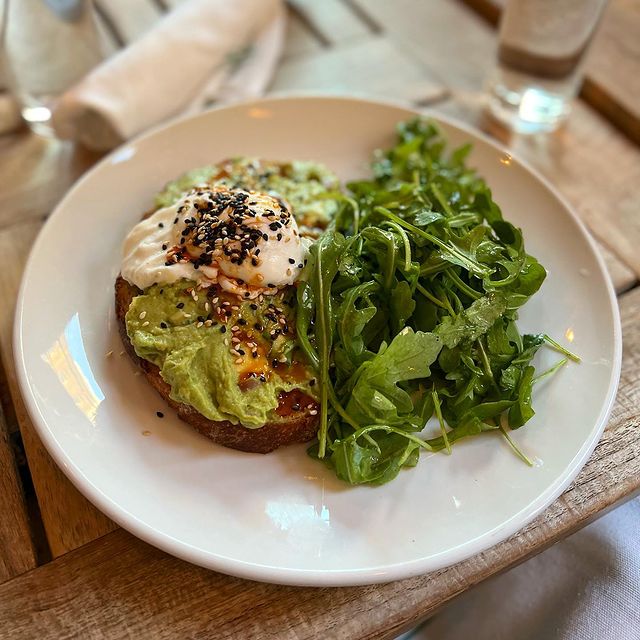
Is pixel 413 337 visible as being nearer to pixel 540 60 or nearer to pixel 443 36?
pixel 540 60

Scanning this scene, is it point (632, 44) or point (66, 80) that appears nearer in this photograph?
point (66, 80)

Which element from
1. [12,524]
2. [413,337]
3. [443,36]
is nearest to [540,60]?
[443,36]

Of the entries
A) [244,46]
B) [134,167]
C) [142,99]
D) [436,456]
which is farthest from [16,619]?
[244,46]

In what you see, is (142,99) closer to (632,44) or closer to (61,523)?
(61,523)

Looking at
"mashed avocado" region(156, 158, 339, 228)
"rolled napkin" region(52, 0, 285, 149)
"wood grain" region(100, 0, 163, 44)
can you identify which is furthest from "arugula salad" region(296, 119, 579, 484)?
"wood grain" region(100, 0, 163, 44)

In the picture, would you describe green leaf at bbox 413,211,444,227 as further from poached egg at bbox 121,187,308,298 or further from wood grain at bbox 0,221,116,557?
wood grain at bbox 0,221,116,557

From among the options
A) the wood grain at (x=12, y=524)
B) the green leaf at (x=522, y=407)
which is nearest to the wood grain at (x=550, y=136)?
the green leaf at (x=522, y=407)
